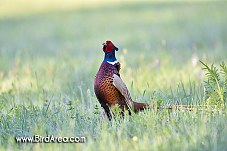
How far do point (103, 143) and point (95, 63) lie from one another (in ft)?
15.6

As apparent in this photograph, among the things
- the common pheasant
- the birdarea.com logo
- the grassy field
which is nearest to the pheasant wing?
the common pheasant

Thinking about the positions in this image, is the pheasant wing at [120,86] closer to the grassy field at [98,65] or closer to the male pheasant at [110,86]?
the male pheasant at [110,86]

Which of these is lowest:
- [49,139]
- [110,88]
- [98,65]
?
[49,139]

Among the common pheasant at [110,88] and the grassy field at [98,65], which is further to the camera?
the common pheasant at [110,88]

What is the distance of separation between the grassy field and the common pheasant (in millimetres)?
187

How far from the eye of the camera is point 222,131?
4488 mm

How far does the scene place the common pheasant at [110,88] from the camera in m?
5.18

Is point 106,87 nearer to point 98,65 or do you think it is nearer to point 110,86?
point 110,86

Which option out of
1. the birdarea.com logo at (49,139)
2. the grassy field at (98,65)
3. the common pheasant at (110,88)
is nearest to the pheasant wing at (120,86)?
the common pheasant at (110,88)

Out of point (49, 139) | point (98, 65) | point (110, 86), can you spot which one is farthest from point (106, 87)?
point (98, 65)

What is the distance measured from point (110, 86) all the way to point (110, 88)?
0.02m

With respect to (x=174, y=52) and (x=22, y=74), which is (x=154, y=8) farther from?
(x=22, y=74)

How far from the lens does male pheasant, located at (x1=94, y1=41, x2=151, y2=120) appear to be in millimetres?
5180

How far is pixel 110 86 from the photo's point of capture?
520cm
